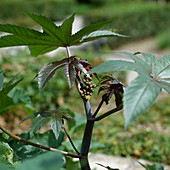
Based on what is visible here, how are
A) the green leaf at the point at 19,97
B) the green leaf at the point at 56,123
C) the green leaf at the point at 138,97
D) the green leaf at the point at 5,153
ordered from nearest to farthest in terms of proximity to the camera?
the green leaf at the point at 138,97 < the green leaf at the point at 56,123 < the green leaf at the point at 5,153 < the green leaf at the point at 19,97

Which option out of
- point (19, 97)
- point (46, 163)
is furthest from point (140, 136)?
point (46, 163)

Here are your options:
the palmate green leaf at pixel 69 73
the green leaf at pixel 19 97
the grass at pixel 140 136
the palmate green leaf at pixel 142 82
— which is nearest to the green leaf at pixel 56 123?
the palmate green leaf at pixel 69 73

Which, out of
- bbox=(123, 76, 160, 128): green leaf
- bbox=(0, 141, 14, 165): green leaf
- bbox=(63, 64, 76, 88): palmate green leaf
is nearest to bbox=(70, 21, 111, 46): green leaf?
bbox=(63, 64, 76, 88): palmate green leaf

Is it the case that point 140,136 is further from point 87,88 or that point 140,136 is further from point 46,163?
point 46,163

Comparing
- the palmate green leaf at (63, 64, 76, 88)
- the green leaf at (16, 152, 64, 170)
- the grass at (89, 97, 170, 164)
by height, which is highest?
the palmate green leaf at (63, 64, 76, 88)

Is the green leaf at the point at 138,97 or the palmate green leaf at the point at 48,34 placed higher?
the palmate green leaf at the point at 48,34

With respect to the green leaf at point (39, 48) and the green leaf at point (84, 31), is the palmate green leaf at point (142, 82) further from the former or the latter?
the green leaf at point (39, 48)

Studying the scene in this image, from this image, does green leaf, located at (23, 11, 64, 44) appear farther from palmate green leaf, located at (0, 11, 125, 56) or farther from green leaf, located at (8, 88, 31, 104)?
green leaf, located at (8, 88, 31, 104)

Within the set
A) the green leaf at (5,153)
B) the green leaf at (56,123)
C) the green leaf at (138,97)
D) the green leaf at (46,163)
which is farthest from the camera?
the green leaf at (5,153)

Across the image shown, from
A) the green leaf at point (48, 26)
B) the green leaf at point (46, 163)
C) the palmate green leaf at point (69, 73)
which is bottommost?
the green leaf at point (46, 163)

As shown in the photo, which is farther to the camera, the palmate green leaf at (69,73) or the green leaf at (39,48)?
the green leaf at (39,48)
